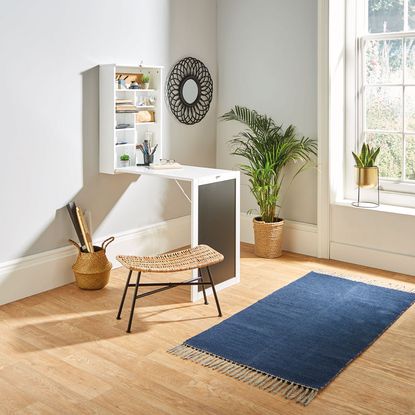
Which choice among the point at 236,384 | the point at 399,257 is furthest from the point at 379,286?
the point at 236,384

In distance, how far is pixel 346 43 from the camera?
4.79 metres

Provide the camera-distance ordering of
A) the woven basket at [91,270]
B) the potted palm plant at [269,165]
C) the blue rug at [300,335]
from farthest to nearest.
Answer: the potted palm plant at [269,165]
the woven basket at [91,270]
the blue rug at [300,335]

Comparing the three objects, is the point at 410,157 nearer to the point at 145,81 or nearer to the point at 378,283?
the point at 378,283

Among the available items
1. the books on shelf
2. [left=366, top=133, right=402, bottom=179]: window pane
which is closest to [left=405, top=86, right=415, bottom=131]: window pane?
[left=366, top=133, right=402, bottom=179]: window pane

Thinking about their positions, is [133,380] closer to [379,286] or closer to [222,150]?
[379,286]

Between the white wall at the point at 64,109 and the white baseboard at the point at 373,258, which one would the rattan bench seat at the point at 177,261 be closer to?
the white wall at the point at 64,109

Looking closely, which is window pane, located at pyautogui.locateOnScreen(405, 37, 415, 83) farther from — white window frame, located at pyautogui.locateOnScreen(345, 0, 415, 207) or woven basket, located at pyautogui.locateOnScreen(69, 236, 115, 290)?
woven basket, located at pyautogui.locateOnScreen(69, 236, 115, 290)

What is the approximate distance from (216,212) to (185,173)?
0.34 metres

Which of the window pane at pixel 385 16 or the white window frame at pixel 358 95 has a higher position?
the window pane at pixel 385 16

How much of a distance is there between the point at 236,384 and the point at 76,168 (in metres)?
2.09

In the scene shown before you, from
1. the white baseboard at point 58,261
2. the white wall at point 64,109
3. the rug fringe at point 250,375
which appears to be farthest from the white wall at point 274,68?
the rug fringe at point 250,375

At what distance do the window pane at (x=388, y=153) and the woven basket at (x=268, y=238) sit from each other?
91 centimetres

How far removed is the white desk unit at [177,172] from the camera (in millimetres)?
3920

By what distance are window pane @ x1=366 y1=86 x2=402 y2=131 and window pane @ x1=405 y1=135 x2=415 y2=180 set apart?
11cm
